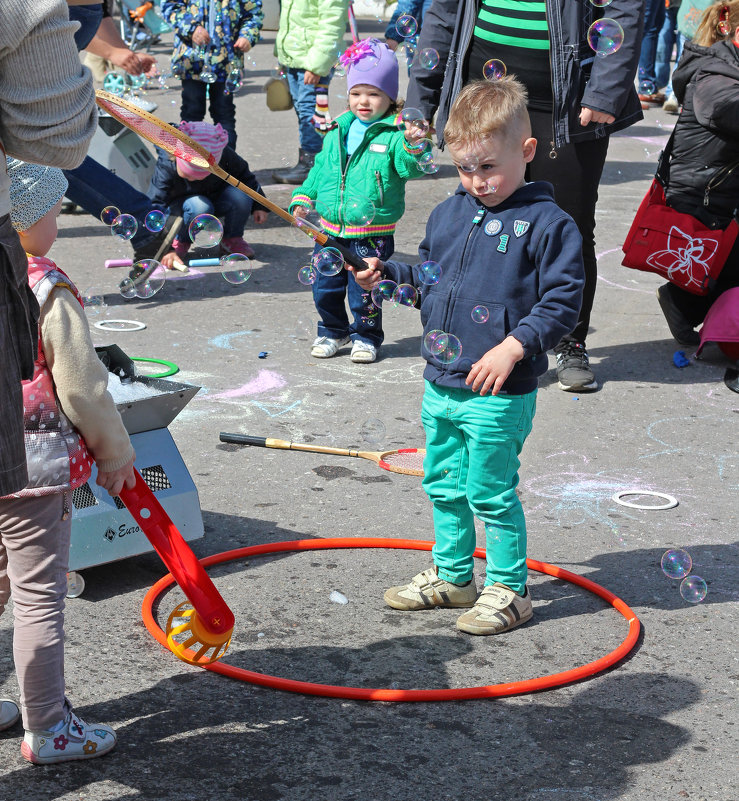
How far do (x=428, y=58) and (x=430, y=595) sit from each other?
2790 mm

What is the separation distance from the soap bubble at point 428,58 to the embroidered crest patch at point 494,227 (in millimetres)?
2164

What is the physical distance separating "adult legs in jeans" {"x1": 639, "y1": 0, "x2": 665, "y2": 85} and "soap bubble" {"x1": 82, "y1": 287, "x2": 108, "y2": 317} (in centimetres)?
835

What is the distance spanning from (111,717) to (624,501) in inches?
85.3

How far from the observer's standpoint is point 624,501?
4246 mm

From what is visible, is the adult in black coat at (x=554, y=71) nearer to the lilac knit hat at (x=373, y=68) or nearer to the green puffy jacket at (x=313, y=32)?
the lilac knit hat at (x=373, y=68)

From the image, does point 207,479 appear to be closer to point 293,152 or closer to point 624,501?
point 624,501

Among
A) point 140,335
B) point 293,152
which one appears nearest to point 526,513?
point 140,335

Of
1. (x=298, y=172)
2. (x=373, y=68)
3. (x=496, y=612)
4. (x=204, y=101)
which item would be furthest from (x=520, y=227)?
(x=298, y=172)

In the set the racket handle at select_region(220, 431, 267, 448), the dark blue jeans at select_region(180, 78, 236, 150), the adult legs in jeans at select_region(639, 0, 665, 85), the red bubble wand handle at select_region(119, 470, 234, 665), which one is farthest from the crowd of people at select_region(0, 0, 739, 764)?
the adult legs in jeans at select_region(639, 0, 665, 85)

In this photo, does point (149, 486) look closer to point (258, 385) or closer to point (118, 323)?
point (258, 385)

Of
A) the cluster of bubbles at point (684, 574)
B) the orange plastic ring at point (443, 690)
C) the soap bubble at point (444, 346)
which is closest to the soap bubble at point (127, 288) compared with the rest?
the orange plastic ring at point (443, 690)

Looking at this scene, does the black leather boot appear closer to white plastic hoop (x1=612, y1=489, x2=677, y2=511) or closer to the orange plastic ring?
white plastic hoop (x1=612, y1=489, x2=677, y2=511)

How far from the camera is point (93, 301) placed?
584cm

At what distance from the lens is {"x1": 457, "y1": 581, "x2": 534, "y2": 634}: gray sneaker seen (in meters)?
3.26
